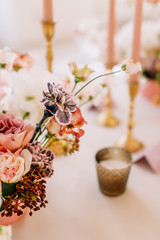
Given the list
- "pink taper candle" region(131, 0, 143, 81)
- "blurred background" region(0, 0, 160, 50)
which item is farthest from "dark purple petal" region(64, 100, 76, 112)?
"blurred background" region(0, 0, 160, 50)

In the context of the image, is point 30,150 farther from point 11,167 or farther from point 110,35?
point 110,35

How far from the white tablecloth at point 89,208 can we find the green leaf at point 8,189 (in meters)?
0.15

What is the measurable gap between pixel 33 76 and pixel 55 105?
23 centimetres

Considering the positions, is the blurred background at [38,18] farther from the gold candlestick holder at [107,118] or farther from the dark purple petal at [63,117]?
the dark purple petal at [63,117]

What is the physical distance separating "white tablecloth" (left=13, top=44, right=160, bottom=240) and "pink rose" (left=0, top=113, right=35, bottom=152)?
0.23 metres

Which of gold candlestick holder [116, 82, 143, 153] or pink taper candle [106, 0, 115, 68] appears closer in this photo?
gold candlestick holder [116, 82, 143, 153]

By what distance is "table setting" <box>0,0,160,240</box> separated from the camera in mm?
613

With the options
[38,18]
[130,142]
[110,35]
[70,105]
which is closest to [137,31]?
[110,35]

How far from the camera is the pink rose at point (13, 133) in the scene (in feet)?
1.99

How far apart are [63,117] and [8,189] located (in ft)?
0.58

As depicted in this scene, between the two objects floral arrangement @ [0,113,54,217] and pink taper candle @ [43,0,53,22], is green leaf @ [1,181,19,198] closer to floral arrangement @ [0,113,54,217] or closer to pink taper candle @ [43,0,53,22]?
floral arrangement @ [0,113,54,217]

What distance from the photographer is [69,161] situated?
3.27 ft

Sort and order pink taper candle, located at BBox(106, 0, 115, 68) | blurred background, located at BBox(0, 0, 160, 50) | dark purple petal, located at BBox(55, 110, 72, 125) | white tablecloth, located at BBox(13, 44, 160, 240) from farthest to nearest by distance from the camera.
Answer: blurred background, located at BBox(0, 0, 160, 50) → pink taper candle, located at BBox(106, 0, 115, 68) → white tablecloth, located at BBox(13, 44, 160, 240) → dark purple petal, located at BBox(55, 110, 72, 125)

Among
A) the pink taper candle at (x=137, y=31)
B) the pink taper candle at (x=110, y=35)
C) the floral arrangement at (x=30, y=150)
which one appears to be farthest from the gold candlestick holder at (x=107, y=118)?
the floral arrangement at (x=30, y=150)
